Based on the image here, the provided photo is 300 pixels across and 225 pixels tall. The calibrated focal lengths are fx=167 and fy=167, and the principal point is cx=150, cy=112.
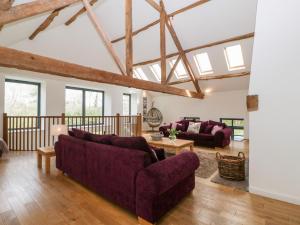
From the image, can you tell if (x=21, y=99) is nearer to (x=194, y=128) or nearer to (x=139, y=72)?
(x=139, y=72)

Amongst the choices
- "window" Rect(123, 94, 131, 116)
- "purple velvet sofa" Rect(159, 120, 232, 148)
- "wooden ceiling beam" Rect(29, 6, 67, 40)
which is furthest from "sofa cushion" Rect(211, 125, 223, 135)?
"wooden ceiling beam" Rect(29, 6, 67, 40)

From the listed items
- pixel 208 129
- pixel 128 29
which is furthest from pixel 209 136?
pixel 128 29

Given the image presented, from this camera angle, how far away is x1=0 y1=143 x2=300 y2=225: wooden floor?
1857 mm

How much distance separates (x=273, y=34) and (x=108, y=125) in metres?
5.94

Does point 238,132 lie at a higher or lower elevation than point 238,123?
lower

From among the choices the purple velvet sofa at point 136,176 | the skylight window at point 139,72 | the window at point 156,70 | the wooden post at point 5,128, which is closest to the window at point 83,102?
the wooden post at point 5,128

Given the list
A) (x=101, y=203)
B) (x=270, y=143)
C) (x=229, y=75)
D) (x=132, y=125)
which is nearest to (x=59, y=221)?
(x=101, y=203)

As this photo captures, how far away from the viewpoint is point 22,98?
5.48 meters

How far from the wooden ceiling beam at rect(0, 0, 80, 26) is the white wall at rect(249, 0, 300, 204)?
341 cm

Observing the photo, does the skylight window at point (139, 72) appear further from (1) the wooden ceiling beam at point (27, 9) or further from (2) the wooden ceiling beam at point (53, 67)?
(1) the wooden ceiling beam at point (27, 9)

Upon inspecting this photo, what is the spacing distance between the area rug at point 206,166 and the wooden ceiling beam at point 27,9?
4.06 metres

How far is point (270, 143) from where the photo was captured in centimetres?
238

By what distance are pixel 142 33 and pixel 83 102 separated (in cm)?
369

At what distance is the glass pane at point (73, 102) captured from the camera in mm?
6590
